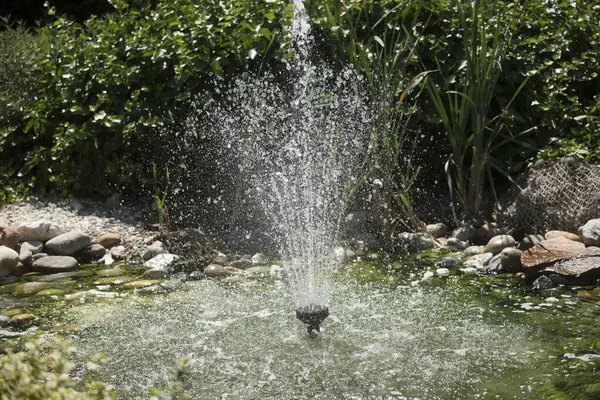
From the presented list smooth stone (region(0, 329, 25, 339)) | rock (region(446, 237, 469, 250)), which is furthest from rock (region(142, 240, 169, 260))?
rock (region(446, 237, 469, 250))

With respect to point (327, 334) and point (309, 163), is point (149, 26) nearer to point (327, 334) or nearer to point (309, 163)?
point (309, 163)

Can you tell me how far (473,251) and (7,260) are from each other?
124 inches

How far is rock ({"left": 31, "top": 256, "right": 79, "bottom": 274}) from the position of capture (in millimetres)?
5621

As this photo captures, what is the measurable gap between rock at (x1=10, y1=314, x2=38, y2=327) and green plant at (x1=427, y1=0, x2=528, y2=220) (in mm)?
2878

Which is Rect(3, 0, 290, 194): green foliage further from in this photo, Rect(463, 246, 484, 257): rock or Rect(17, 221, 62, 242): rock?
Rect(463, 246, 484, 257): rock

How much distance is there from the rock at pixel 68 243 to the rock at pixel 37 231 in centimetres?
11

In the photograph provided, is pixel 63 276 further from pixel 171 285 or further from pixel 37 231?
pixel 171 285

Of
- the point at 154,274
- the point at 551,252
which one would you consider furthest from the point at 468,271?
the point at 154,274

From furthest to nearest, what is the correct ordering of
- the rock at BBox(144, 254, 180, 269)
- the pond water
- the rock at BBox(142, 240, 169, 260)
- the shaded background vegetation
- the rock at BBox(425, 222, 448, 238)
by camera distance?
the shaded background vegetation, the rock at BBox(425, 222, 448, 238), the rock at BBox(142, 240, 169, 260), the rock at BBox(144, 254, 180, 269), the pond water

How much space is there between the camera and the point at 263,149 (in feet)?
20.3

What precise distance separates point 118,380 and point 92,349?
480 mm

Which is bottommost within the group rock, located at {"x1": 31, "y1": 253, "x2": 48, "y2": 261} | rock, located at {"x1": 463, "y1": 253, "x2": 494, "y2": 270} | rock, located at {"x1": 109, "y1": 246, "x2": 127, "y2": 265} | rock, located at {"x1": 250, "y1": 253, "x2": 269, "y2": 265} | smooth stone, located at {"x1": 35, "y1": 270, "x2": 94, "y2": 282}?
rock, located at {"x1": 463, "y1": 253, "x2": 494, "y2": 270}

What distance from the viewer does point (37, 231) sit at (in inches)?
233

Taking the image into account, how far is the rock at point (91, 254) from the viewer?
19.2 feet
